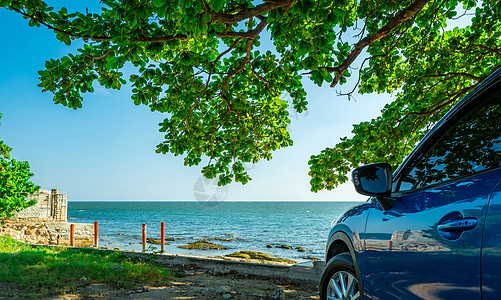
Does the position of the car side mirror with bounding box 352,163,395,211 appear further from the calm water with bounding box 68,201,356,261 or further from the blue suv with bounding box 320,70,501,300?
the calm water with bounding box 68,201,356,261

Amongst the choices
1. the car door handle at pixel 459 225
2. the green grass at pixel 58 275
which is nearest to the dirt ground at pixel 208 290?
the green grass at pixel 58 275

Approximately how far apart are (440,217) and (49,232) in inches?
1255

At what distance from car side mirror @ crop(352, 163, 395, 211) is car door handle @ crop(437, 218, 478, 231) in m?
0.55

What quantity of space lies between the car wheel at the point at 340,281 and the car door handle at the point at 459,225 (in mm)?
1126

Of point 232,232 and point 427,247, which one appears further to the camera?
point 232,232

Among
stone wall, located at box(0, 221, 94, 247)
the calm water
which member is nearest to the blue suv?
the calm water

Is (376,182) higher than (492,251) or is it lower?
higher

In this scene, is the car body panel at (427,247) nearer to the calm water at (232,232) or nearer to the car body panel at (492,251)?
the car body panel at (492,251)

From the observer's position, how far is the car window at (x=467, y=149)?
1729 millimetres

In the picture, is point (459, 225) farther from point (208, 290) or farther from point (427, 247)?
point (208, 290)

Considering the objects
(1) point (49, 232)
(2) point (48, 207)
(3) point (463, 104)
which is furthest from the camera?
(2) point (48, 207)

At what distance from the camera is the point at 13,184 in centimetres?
2041

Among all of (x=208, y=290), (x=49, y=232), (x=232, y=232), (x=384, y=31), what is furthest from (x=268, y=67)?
(x=232, y=232)

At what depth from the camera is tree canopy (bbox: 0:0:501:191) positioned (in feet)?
16.3
